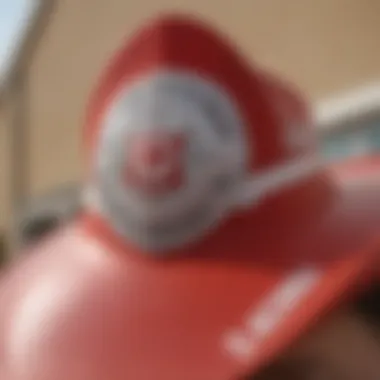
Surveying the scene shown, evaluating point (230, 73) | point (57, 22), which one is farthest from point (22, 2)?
point (230, 73)

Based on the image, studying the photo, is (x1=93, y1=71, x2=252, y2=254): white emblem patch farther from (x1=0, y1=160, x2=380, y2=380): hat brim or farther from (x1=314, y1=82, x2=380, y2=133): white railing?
(x1=314, y1=82, x2=380, y2=133): white railing

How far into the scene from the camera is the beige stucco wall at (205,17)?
102cm

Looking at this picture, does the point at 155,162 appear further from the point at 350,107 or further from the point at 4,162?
the point at 4,162

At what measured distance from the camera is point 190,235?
58 centimetres

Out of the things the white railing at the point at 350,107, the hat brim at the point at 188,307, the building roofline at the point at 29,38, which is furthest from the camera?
the building roofline at the point at 29,38

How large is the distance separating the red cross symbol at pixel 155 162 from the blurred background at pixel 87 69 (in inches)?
12.7

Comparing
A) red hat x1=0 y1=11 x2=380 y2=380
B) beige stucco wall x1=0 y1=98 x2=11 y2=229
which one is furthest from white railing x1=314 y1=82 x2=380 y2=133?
beige stucco wall x1=0 y1=98 x2=11 y2=229

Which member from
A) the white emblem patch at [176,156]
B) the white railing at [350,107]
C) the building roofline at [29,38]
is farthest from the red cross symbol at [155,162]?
the building roofline at [29,38]

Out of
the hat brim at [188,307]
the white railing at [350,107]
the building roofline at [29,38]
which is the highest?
the building roofline at [29,38]

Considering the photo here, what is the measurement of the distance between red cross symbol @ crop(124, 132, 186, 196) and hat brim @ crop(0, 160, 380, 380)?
0.04 meters

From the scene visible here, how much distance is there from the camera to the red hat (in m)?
0.54

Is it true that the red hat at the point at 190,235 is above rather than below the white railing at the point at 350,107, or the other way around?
above

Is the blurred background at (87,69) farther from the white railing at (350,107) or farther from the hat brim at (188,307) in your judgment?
the hat brim at (188,307)

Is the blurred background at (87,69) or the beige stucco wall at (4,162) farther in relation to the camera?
the beige stucco wall at (4,162)
